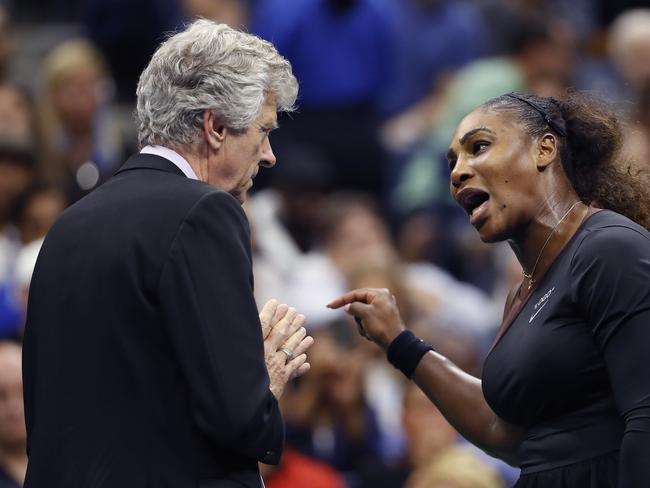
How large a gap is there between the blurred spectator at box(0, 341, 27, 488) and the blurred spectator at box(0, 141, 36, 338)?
3.26 feet

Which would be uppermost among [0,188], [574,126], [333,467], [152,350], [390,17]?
[574,126]

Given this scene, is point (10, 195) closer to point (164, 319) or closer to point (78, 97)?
point (78, 97)

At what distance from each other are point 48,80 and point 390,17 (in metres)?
2.17

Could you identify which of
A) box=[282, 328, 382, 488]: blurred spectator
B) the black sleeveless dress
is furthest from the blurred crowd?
the black sleeveless dress

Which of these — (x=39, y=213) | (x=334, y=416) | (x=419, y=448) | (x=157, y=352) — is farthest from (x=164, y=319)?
(x=39, y=213)

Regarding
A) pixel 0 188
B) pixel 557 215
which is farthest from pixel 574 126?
pixel 0 188

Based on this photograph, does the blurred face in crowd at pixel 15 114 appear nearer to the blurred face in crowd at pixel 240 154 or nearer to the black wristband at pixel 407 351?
the black wristband at pixel 407 351

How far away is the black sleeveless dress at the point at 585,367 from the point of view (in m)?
3.14

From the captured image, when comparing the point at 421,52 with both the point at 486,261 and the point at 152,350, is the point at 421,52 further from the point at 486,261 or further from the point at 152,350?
the point at 152,350

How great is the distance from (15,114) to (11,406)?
3085 millimetres

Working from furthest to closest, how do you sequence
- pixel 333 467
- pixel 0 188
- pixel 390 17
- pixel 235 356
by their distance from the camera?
pixel 390 17 < pixel 0 188 < pixel 333 467 < pixel 235 356

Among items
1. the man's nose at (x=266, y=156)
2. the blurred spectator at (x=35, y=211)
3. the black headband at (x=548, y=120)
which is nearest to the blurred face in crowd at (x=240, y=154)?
the man's nose at (x=266, y=156)

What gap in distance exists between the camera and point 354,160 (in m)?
Answer: 8.26

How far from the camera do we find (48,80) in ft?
25.4
